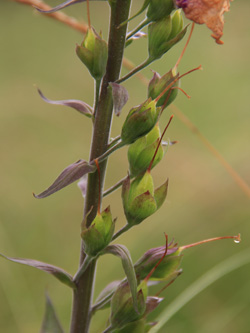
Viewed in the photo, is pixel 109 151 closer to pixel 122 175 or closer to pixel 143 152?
pixel 143 152

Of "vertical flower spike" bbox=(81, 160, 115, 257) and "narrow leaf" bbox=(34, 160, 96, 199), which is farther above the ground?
"narrow leaf" bbox=(34, 160, 96, 199)

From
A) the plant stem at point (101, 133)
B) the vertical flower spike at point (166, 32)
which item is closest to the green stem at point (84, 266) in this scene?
the plant stem at point (101, 133)

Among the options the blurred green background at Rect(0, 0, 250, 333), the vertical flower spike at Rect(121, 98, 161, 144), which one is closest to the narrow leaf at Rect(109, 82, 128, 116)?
the vertical flower spike at Rect(121, 98, 161, 144)

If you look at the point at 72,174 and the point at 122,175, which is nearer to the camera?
the point at 72,174

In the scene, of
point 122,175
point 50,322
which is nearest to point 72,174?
point 50,322

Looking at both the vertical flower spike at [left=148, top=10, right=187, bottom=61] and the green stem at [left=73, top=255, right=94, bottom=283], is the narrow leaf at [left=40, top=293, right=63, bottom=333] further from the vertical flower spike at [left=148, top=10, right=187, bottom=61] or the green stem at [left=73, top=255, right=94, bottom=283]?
the vertical flower spike at [left=148, top=10, right=187, bottom=61]

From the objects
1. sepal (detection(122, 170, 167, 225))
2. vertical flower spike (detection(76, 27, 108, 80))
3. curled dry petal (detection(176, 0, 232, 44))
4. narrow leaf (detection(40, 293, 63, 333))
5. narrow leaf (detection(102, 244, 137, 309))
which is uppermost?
curled dry petal (detection(176, 0, 232, 44))

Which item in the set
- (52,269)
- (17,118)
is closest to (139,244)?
(52,269)
